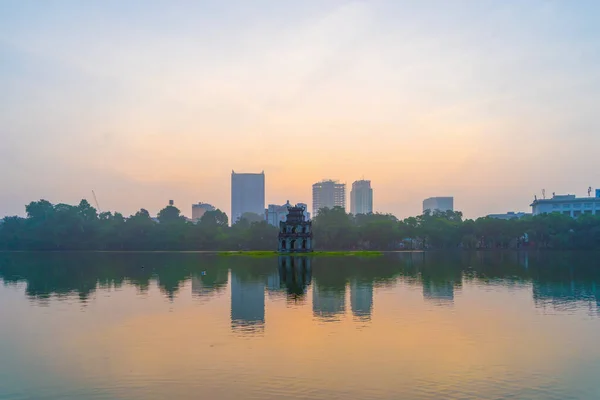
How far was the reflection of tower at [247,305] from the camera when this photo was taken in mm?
30094

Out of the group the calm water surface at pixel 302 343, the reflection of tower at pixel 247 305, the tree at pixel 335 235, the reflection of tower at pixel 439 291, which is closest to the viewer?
the calm water surface at pixel 302 343

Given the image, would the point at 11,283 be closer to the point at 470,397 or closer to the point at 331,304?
the point at 331,304

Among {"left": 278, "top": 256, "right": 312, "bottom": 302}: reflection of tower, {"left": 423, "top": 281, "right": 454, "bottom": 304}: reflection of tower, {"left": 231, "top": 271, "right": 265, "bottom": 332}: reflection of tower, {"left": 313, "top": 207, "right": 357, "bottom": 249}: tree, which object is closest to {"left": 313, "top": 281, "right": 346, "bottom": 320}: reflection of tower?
{"left": 278, "top": 256, "right": 312, "bottom": 302}: reflection of tower

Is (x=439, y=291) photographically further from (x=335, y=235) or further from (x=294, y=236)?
(x=335, y=235)

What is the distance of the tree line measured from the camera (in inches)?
5940

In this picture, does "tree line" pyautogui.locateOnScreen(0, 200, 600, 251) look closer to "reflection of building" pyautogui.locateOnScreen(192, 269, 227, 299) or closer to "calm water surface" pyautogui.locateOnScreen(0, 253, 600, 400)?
"reflection of building" pyautogui.locateOnScreen(192, 269, 227, 299)

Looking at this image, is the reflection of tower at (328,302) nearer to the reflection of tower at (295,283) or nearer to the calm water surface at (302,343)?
the calm water surface at (302,343)

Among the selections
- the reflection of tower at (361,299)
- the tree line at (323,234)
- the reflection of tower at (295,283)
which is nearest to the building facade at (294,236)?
the tree line at (323,234)

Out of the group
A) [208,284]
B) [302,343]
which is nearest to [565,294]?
[302,343]

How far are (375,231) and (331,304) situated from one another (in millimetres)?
122163

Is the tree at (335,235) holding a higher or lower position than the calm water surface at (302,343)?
higher

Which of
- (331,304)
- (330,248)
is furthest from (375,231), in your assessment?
(331,304)

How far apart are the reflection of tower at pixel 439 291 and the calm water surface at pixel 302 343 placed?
176 millimetres

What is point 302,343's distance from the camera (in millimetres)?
25297
